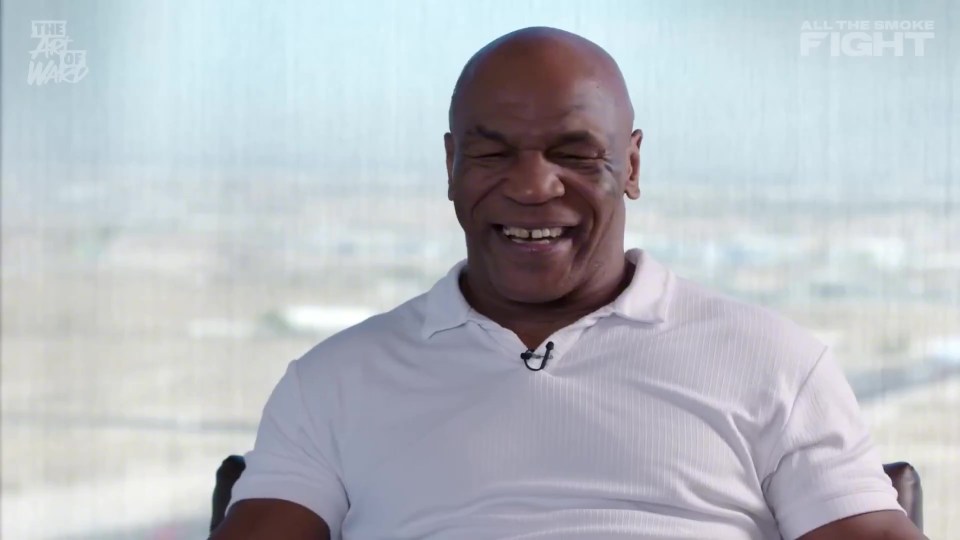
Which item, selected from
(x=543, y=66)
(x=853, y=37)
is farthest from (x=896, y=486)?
(x=853, y=37)

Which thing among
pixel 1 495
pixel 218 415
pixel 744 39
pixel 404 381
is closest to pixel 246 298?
pixel 218 415

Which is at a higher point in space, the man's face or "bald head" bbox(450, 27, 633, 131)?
"bald head" bbox(450, 27, 633, 131)

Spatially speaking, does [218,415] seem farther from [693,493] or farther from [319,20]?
[693,493]

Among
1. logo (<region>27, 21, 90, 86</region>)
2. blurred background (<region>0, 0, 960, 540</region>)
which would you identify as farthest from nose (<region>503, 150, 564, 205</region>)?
logo (<region>27, 21, 90, 86</region>)

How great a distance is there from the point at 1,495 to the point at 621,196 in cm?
181

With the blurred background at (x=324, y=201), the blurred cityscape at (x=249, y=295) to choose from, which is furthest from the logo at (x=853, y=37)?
the blurred cityscape at (x=249, y=295)

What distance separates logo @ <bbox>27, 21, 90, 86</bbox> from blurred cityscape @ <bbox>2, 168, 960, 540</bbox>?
0.20 meters

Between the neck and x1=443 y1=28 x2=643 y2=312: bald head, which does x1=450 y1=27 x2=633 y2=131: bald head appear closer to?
x1=443 y1=28 x2=643 y2=312: bald head

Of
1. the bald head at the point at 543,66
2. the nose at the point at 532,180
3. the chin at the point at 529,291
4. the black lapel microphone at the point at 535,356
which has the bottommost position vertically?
the black lapel microphone at the point at 535,356

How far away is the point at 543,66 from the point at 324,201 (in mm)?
1282

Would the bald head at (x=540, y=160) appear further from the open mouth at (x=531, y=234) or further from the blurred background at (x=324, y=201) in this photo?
the blurred background at (x=324, y=201)

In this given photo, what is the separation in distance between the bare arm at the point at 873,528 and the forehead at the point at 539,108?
0.45 metres

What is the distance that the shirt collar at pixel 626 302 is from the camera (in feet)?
4.46

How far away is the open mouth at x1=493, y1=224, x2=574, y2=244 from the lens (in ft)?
4.41
